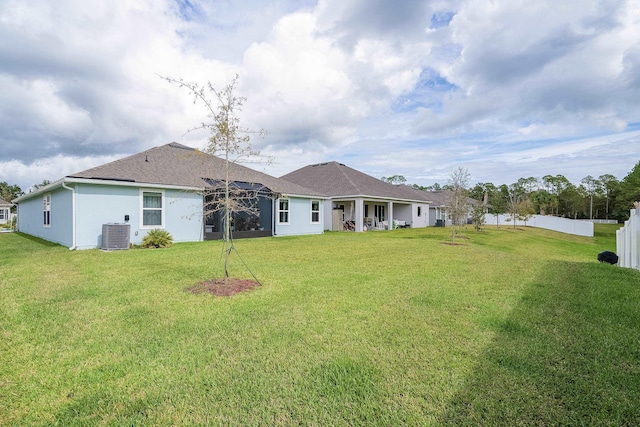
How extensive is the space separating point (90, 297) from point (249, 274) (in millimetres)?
3154

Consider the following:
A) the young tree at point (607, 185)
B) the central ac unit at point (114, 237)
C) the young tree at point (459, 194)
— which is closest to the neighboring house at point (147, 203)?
the central ac unit at point (114, 237)

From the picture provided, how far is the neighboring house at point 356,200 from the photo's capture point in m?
25.5

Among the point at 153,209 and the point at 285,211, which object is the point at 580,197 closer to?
the point at 285,211

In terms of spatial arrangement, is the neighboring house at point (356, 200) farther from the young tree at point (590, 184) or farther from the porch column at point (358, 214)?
the young tree at point (590, 184)

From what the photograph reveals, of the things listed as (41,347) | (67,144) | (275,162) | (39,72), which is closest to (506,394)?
(41,347)

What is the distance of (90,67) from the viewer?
13984 millimetres

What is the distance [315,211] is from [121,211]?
40.0 ft

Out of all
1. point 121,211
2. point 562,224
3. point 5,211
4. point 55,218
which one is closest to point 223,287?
point 121,211

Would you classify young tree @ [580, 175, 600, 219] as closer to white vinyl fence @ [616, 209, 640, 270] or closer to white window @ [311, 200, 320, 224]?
white window @ [311, 200, 320, 224]

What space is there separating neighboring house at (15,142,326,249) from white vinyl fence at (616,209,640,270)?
35.0 ft

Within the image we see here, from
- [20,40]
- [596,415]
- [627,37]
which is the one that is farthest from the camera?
[20,40]

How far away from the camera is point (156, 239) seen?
12.7m

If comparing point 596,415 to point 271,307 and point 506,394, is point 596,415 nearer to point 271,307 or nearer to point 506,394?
point 506,394

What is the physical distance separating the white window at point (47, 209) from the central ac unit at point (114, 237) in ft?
21.9
